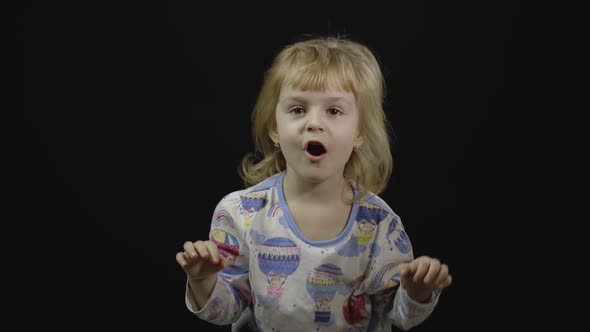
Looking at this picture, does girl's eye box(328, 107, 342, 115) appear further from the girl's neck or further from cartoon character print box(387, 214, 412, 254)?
cartoon character print box(387, 214, 412, 254)

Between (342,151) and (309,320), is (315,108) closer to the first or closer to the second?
(342,151)

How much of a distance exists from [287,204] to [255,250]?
18 centimetres

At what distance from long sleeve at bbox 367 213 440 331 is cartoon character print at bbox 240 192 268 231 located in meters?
0.39

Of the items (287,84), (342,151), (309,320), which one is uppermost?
(287,84)

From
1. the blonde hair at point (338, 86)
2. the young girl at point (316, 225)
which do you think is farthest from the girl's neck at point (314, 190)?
the blonde hair at point (338, 86)

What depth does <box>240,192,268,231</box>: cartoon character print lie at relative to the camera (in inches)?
109

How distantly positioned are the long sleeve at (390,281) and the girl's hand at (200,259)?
50 cm

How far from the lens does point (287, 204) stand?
277cm

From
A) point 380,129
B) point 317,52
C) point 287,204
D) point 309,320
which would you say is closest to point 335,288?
point 309,320

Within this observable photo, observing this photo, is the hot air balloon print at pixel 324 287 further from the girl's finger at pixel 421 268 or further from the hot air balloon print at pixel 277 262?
the girl's finger at pixel 421 268

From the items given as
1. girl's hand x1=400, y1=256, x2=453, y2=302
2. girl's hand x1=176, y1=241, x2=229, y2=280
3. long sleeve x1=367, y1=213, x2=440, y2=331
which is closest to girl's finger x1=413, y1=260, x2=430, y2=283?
girl's hand x1=400, y1=256, x2=453, y2=302

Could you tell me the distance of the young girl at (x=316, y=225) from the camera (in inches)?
103

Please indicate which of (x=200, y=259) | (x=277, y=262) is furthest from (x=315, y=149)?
(x=200, y=259)

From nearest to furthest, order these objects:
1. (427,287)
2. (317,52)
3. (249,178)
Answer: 1. (427,287)
2. (317,52)
3. (249,178)
